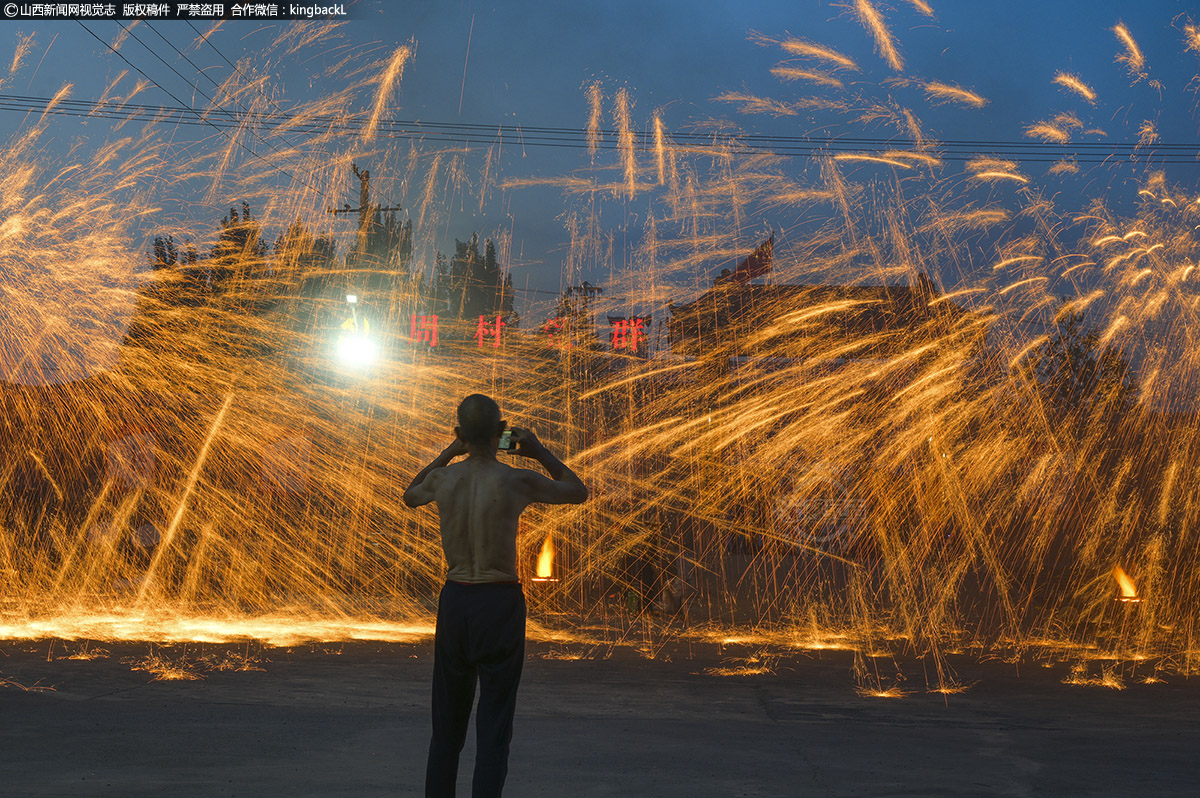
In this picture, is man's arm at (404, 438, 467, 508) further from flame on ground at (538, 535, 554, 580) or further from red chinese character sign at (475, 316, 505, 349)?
red chinese character sign at (475, 316, 505, 349)

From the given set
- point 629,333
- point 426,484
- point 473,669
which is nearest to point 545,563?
point 426,484

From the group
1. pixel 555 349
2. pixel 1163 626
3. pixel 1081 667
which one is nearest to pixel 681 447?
pixel 555 349

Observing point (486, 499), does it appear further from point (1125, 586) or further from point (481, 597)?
point (1125, 586)

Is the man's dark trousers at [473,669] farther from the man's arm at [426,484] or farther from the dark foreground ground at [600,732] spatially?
the dark foreground ground at [600,732]

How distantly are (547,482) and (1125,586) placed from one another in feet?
38.1

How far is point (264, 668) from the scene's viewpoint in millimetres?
9117

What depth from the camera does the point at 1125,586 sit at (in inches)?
533

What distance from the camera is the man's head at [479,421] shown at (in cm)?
449

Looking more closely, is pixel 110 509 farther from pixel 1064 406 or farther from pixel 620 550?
pixel 1064 406

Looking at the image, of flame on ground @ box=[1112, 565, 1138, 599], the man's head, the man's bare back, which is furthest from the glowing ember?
the man's head

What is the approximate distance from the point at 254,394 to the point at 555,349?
1105 cm

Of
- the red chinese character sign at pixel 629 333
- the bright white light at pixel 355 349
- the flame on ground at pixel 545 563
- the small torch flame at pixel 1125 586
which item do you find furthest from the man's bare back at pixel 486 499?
the red chinese character sign at pixel 629 333

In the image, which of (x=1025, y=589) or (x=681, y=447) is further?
(x=681, y=447)

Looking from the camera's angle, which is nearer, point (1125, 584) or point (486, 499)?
point (486, 499)
